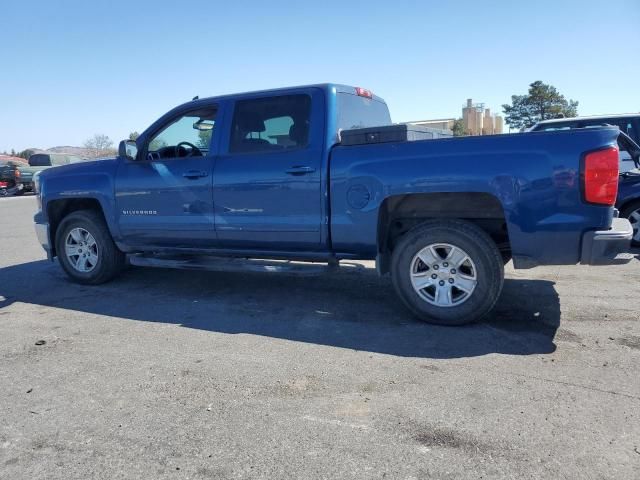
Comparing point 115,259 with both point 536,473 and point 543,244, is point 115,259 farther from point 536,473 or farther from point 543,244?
point 536,473

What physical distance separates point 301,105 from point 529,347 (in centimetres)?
295

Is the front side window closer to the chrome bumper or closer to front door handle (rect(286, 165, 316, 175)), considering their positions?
front door handle (rect(286, 165, 316, 175))

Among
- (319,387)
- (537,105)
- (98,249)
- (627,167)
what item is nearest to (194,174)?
(98,249)

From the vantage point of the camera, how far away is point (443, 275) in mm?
4441

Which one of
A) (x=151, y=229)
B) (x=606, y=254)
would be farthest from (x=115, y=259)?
(x=606, y=254)

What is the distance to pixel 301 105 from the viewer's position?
507cm

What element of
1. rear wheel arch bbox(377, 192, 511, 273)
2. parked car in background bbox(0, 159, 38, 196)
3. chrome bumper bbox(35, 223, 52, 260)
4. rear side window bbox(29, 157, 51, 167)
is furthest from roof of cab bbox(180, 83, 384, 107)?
rear side window bbox(29, 157, 51, 167)

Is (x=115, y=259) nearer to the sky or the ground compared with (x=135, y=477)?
nearer to the sky

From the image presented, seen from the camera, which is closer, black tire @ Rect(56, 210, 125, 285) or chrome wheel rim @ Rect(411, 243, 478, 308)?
chrome wheel rim @ Rect(411, 243, 478, 308)

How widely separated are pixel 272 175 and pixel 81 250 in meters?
2.87

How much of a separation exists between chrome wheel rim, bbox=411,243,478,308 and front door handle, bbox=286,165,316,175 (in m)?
1.23

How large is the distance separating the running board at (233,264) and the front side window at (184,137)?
1.13 metres

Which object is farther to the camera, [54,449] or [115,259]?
[115,259]

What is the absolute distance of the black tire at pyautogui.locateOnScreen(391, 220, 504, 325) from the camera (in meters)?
4.25
